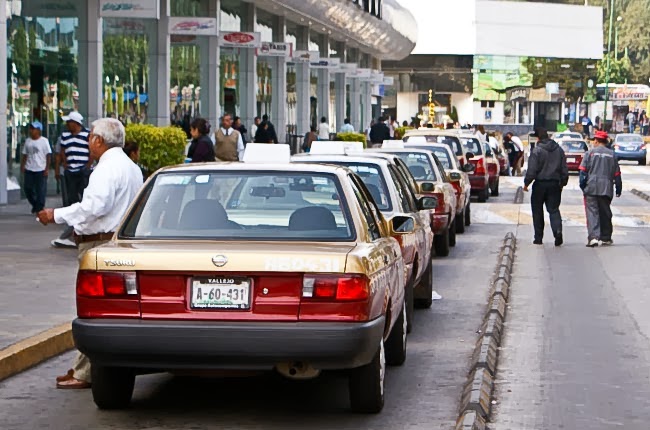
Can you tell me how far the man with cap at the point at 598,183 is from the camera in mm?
21578

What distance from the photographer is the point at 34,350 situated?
1066 cm

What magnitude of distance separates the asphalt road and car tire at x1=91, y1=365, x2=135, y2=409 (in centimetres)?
7

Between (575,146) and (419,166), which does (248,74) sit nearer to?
(575,146)

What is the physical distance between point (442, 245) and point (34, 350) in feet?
33.4

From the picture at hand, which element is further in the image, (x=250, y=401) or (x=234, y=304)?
(x=250, y=401)

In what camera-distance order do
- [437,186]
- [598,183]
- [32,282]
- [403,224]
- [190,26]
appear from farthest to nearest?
[190,26] < [598,183] < [437,186] < [32,282] < [403,224]

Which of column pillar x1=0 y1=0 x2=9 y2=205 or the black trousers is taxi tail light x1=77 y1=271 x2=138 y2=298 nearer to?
the black trousers

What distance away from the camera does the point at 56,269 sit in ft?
52.6

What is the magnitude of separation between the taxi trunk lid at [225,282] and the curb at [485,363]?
1290 millimetres

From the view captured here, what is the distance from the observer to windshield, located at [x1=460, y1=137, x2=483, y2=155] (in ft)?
109

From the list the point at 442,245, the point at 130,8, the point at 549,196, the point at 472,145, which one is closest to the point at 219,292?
the point at 442,245

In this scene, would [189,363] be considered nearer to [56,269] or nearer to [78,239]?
[78,239]

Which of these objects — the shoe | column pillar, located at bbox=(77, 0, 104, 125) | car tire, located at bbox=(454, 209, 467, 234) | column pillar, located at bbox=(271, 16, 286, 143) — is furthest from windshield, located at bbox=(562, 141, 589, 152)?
the shoe

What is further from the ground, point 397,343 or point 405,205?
point 405,205
